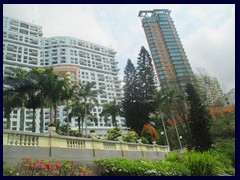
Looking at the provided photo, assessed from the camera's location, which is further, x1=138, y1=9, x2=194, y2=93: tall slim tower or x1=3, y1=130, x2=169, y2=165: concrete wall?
x1=138, y1=9, x2=194, y2=93: tall slim tower

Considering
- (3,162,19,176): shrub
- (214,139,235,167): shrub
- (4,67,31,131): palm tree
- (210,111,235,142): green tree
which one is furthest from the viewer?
(210,111,235,142): green tree

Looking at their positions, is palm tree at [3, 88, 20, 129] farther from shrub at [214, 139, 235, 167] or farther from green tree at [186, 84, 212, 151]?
shrub at [214, 139, 235, 167]

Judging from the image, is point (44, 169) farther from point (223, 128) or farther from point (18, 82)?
point (223, 128)

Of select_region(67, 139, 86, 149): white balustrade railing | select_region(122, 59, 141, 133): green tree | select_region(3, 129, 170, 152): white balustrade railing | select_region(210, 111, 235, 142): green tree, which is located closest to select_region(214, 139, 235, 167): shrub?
select_region(210, 111, 235, 142): green tree

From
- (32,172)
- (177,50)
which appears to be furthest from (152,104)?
(177,50)

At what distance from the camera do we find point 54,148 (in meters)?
8.40

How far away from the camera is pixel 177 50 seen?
6425 centimetres

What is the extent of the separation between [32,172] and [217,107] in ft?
87.1

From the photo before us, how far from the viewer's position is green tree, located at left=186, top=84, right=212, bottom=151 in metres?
21.4

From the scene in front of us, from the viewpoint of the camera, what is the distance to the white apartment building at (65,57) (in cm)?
5891

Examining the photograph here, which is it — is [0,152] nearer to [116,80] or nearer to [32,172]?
[32,172]

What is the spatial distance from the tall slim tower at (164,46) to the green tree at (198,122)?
32736mm

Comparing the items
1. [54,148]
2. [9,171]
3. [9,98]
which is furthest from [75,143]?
[9,98]

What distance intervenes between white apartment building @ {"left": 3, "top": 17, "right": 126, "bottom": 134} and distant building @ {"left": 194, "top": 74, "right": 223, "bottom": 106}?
32784 mm
